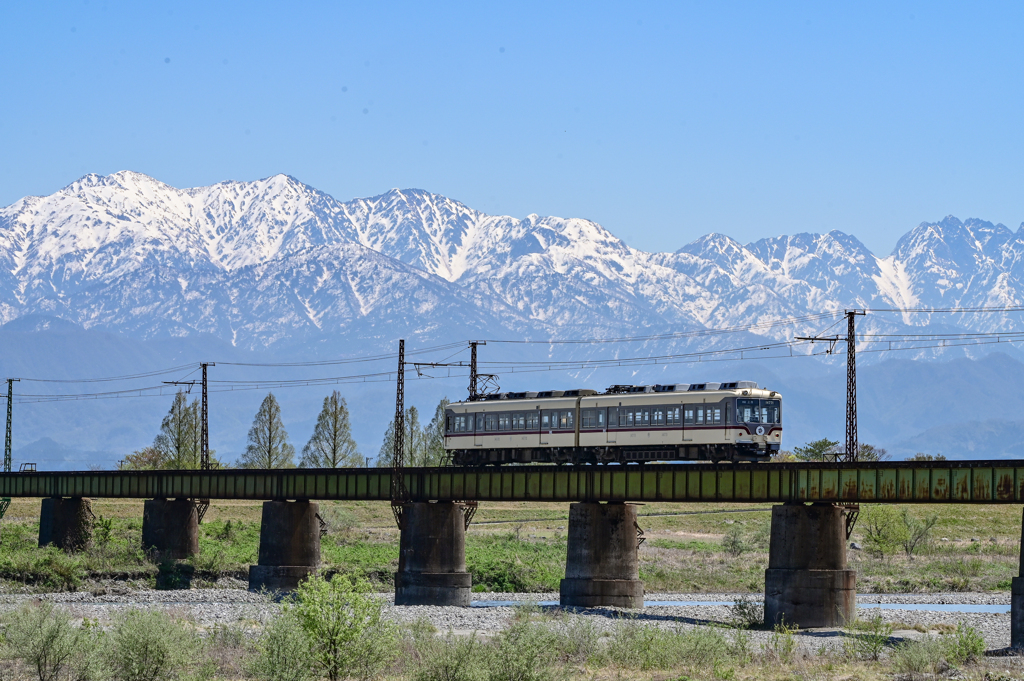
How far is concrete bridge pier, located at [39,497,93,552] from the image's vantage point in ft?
303

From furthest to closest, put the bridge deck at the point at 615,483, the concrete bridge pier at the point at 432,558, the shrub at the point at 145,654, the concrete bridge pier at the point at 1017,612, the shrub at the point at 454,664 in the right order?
the concrete bridge pier at the point at 432,558, the bridge deck at the point at 615,483, the concrete bridge pier at the point at 1017,612, the shrub at the point at 145,654, the shrub at the point at 454,664

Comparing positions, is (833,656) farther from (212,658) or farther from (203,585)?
(203,585)

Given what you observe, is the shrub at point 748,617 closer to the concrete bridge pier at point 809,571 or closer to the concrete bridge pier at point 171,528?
the concrete bridge pier at point 809,571

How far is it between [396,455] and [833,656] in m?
28.1

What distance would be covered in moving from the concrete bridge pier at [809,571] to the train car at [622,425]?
7.69 metres

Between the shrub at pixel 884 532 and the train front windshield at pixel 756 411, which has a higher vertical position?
the train front windshield at pixel 756 411

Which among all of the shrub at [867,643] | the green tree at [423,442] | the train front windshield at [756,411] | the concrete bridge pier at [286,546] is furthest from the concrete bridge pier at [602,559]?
the green tree at [423,442]

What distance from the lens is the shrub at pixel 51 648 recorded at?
39.8 m

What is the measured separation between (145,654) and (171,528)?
2014 inches

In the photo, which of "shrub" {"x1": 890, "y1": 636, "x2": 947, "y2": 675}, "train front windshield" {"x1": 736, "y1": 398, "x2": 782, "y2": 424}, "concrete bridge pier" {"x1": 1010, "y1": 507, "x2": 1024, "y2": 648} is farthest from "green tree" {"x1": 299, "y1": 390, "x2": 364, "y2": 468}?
"shrub" {"x1": 890, "y1": 636, "x2": 947, "y2": 675}

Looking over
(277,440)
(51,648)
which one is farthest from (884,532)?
(51,648)

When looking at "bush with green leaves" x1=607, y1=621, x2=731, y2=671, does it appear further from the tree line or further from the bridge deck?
the tree line

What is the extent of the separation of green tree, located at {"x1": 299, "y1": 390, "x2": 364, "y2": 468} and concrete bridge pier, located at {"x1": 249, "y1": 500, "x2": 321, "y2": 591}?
58.8 metres

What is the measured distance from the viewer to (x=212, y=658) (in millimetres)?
43531
